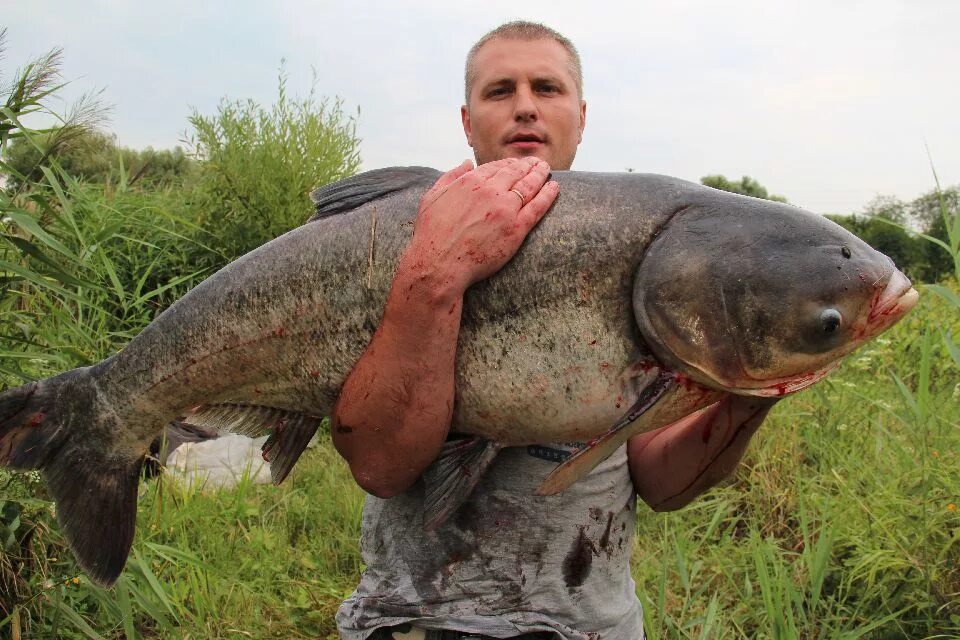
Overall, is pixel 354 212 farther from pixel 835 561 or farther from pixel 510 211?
pixel 835 561

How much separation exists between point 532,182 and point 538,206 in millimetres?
60

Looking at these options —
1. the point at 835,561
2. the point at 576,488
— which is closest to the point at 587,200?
the point at 576,488

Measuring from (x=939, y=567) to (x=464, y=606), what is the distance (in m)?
2.27

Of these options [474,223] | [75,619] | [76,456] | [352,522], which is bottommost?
[352,522]

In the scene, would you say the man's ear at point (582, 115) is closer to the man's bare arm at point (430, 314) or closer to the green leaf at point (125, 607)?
the man's bare arm at point (430, 314)

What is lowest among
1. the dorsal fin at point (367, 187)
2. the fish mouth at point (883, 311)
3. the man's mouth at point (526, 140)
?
the fish mouth at point (883, 311)

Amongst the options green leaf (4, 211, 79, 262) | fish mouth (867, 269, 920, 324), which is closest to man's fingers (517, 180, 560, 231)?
fish mouth (867, 269, 920, 324)

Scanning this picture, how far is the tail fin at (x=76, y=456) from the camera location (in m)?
1.90

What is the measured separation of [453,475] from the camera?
5.90 feet

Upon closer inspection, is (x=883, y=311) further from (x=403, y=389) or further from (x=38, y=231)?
(x=38, y=231)

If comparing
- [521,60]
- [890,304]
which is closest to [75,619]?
[521,60]

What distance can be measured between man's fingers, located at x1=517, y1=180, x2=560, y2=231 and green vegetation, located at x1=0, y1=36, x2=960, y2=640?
1113 mm

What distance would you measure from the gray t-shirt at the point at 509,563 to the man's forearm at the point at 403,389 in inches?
7.3

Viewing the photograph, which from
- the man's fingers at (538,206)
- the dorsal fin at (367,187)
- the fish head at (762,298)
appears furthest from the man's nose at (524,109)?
the fish head at (762,298)
